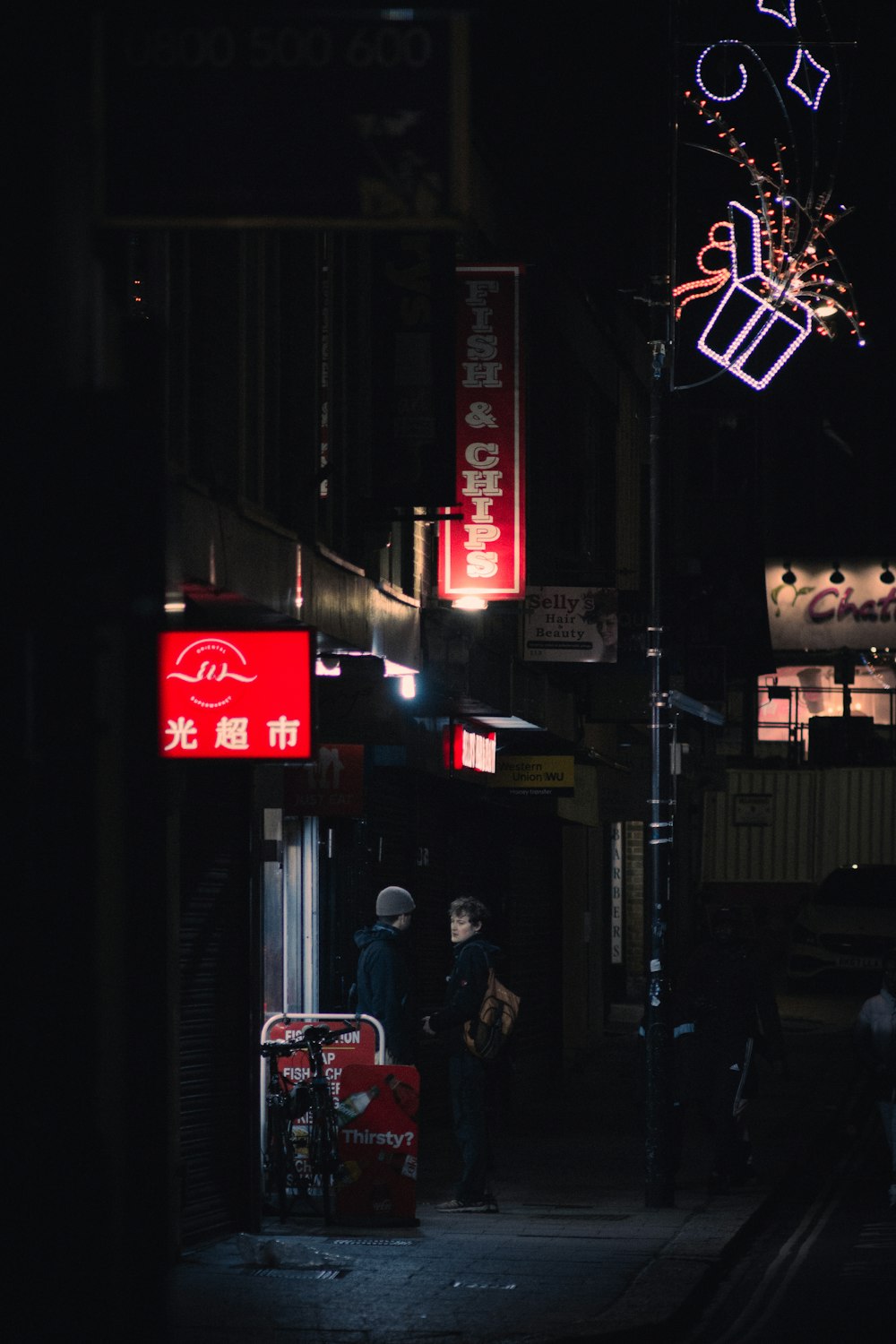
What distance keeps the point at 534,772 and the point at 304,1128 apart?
743 centimetres

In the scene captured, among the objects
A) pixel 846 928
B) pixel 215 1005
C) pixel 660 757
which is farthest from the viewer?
pixel 846 928

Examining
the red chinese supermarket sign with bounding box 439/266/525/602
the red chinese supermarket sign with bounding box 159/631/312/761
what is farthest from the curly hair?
the red chinese supermarket sign with bounding box 159/631/312/761

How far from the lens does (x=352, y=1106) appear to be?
12.9m

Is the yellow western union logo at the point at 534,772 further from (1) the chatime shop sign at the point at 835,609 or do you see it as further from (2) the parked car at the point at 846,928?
(1) the chatime shop sign at the point at 835,609

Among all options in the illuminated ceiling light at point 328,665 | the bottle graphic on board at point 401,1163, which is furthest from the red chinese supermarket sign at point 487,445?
the bottle graphic on board at point 401,1163

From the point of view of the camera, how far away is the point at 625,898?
34.4 metres

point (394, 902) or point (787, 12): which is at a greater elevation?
point (787, 12)

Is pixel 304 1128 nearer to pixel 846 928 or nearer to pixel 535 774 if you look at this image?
pixel 535 774

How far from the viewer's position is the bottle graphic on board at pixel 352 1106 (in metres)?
12.9

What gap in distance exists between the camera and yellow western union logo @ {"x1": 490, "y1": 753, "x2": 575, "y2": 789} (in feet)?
65.5

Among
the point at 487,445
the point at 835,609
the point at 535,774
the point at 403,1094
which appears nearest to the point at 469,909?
the point at 403,1094

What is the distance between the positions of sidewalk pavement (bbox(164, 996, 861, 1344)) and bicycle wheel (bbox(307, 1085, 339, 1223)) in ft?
0.78

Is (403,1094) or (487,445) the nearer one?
(403,1094)

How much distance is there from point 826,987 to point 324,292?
877 inches
